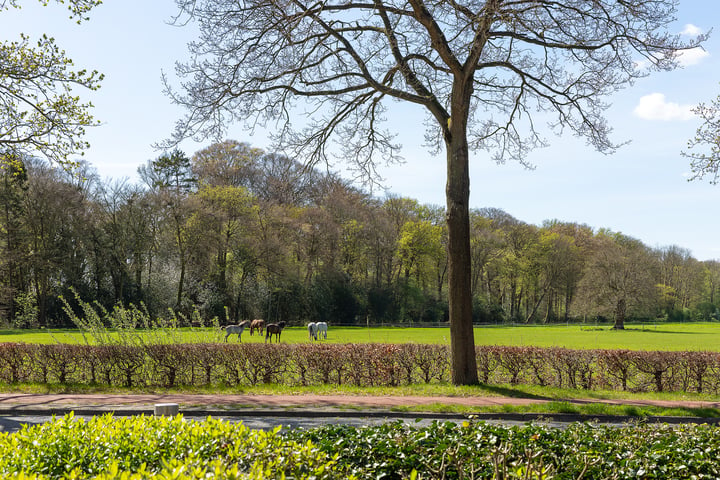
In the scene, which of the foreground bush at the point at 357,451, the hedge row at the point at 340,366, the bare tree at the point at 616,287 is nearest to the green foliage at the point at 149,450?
the foreground bush at the point at 357,451

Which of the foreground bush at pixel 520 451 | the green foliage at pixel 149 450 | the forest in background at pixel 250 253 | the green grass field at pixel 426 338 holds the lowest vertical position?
the green grass field at pixel 426 338

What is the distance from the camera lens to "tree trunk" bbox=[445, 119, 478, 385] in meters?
13.5

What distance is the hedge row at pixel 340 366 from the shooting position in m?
14.3

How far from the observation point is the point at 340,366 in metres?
14.7

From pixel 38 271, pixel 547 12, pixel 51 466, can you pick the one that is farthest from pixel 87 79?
pixel 38 271

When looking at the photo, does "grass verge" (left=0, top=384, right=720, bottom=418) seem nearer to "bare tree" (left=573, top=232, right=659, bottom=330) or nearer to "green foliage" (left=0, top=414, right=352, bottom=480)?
"green foliage" (left=0, top=414, right=352, bottom=480)

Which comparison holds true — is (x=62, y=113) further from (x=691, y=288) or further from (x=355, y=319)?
(x=691, y=288)

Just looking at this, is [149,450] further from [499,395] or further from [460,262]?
[460,262]

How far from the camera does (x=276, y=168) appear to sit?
5428 centimetres

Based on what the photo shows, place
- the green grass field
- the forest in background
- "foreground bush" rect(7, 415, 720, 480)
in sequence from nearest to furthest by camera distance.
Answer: "foreground bush" rect(7, 415, 720, 480)
the green grass field
the forest in background

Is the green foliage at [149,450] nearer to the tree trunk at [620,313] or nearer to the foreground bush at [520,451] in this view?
the foreground bush at [520,451]

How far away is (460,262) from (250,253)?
116 feet

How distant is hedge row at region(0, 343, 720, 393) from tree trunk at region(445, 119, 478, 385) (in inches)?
56.9

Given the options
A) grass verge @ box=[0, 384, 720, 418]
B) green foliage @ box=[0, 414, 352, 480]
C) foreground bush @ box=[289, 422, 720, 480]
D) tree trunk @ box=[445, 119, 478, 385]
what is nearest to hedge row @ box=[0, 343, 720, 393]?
grass verge @ box=[0, 384, 720, 418]
